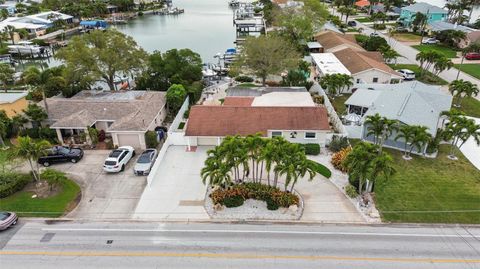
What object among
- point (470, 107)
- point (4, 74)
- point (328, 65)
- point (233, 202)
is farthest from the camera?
point (328, 65)

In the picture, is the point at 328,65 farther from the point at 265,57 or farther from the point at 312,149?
the point at 312,149

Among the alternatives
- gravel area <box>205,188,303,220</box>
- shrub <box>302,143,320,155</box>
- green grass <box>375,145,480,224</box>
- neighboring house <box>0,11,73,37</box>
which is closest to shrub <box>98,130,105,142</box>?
gravel area <box>205,188,303,220</box>

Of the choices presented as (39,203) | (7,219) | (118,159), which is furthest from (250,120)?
(7,219)

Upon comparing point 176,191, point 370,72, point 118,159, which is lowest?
point 176,191

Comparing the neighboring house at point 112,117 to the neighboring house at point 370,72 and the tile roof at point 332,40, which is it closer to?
the neighboring house at point 370,72

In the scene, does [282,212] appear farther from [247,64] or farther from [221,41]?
[221,41]
